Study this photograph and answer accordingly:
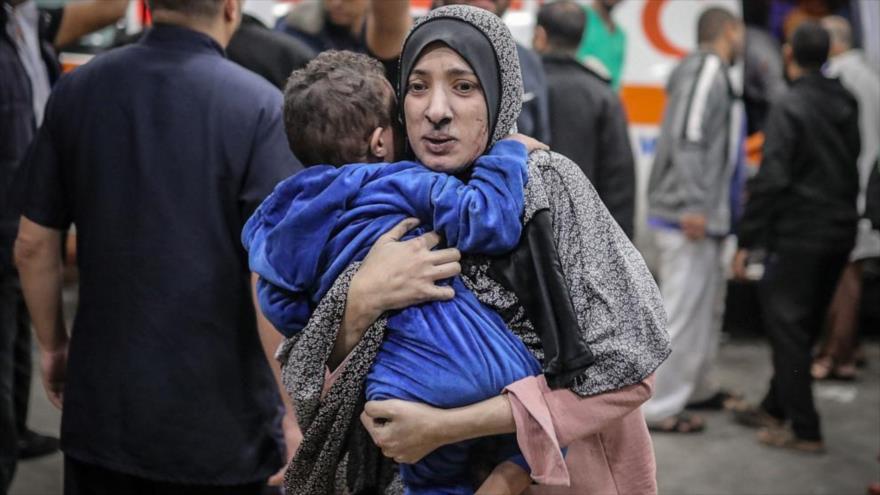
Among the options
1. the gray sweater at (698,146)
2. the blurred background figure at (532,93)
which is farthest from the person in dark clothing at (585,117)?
the blurred background figure at (532,93)

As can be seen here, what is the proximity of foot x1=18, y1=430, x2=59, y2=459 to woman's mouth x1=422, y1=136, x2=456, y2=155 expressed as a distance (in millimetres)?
3544

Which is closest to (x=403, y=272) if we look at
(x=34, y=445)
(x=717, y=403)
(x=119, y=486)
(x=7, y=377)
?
(x=119, y=486)

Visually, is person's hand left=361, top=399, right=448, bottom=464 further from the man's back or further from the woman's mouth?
the man's back

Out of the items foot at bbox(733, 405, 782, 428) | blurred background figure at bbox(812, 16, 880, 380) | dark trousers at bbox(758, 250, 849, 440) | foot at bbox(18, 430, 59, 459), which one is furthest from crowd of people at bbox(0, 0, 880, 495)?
blurred background figure at bbox(812, 16, 880, 380)

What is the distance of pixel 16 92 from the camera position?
368cm

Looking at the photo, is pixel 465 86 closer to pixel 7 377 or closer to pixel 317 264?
pixel 317 264

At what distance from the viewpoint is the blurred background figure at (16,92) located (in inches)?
142

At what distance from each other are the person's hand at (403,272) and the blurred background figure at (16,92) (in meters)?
1.91

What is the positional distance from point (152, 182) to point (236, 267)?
28 cm

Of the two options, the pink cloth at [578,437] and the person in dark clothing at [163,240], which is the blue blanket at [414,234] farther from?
the person in dark clothing at [163,240]

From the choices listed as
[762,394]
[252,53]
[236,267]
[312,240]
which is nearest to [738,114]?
[762,394]

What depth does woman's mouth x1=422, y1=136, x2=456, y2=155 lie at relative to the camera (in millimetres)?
1903

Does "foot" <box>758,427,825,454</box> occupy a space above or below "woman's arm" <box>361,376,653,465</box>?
below

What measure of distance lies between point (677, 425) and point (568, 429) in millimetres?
3748
